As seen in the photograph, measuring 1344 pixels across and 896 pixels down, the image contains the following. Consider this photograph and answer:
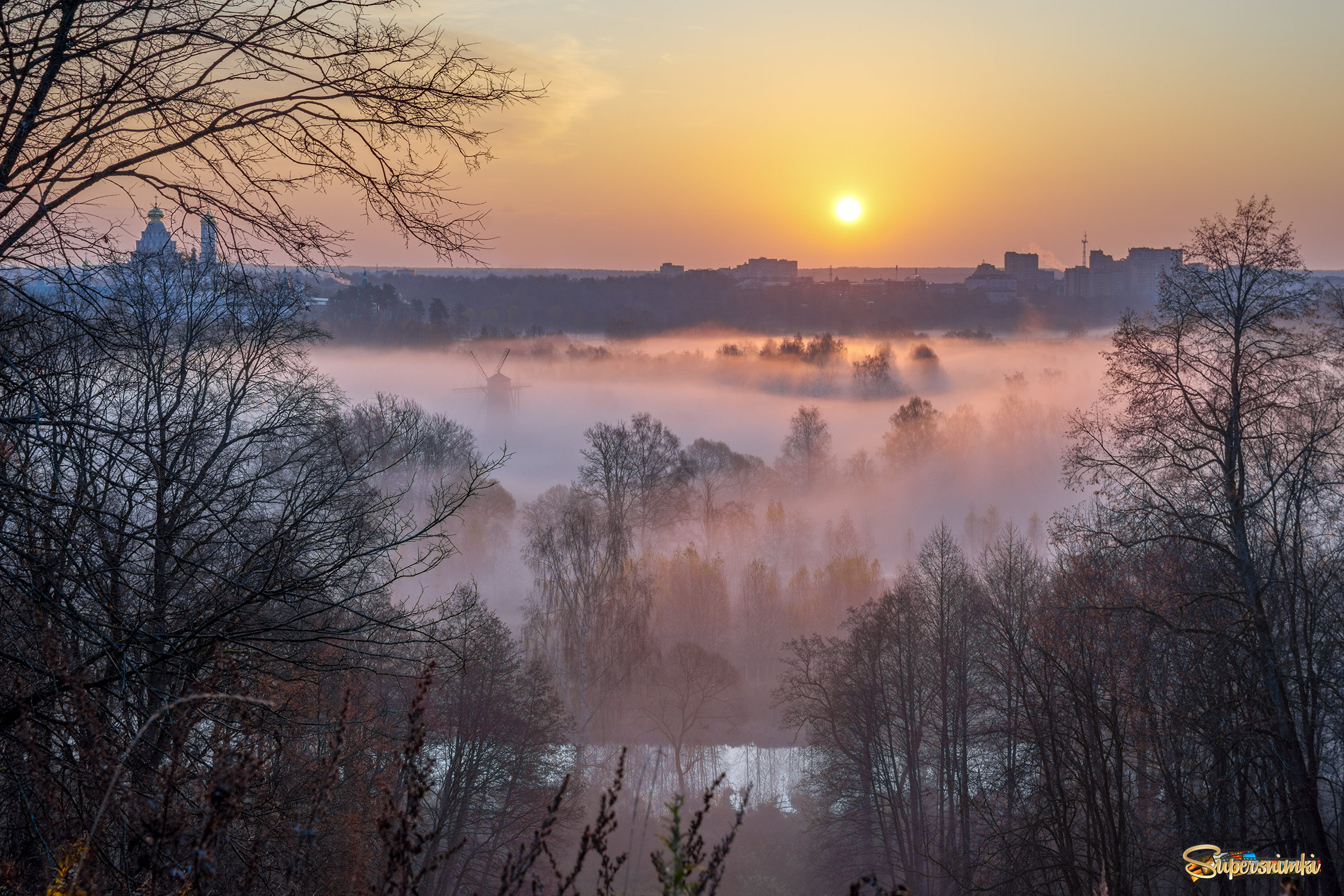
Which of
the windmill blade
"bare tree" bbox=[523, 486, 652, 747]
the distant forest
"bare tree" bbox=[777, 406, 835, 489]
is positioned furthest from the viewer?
the distant forest

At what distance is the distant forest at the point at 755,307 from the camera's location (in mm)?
75438

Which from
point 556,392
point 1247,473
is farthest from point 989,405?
point 1247,473

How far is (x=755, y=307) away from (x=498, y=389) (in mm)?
29576

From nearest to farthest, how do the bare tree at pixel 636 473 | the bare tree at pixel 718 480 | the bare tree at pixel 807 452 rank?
the bare tree at pixel 636 473 < the bare tree at pixel 718 480 < the bare tree at pixel 807 452

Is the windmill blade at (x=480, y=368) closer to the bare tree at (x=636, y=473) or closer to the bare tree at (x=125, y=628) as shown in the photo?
the bare tree at (x=636, y=473)

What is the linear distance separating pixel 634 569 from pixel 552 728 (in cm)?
Result: 1195

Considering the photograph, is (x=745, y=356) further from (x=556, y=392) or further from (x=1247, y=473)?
(x=1247, y=473)

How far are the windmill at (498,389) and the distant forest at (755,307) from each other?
460 centimetres

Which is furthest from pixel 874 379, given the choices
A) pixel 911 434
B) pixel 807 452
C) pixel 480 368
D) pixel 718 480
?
pixel 480 368

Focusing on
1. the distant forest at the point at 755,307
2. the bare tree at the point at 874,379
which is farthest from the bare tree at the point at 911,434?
the distant forest at the point at 755,307

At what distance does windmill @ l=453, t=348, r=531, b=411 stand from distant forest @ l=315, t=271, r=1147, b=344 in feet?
15.1

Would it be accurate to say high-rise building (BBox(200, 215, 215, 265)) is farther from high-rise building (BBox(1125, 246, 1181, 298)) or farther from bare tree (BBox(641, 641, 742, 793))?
high-rise building (BBox(1125, 246, 1181, 298))

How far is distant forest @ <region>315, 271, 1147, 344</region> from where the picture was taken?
7544cm

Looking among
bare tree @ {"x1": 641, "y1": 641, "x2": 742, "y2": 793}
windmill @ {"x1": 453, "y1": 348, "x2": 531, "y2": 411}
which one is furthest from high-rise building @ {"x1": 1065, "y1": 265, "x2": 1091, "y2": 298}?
bare tree @ {"x1": 641, "y1": 641, "x2": 742, "y2": 793}
